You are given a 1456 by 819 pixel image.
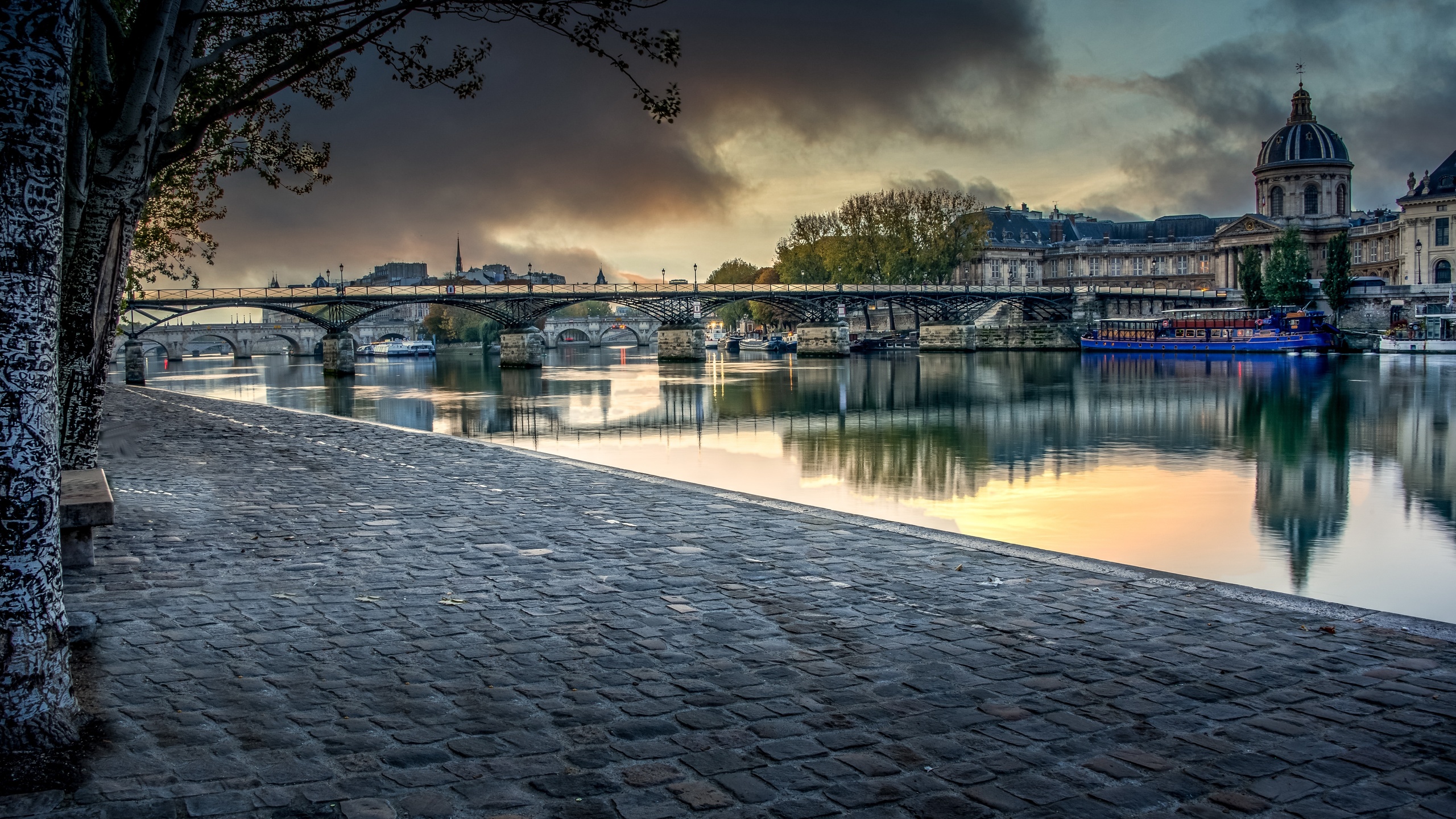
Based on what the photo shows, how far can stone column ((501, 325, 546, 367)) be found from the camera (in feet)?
224

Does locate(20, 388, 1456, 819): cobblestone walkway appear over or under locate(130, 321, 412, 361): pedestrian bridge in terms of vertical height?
under

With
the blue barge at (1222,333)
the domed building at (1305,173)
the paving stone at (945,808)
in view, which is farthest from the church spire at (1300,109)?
the paving stone at (945,808)

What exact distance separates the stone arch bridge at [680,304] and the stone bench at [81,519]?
53592 millimetres

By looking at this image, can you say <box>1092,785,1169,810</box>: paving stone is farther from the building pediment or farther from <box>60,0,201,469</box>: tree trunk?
the building pediment

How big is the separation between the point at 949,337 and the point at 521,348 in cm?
3598

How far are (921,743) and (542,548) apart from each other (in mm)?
4367

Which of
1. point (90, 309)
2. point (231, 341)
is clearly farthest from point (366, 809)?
point (231, 341)

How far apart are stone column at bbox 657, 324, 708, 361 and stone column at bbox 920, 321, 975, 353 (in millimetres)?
20464

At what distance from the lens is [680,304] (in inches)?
3068

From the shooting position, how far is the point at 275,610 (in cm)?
613

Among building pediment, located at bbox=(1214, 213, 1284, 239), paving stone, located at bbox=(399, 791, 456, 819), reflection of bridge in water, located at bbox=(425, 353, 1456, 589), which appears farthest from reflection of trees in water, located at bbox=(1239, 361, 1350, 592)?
building pediment, located at bbox=(1214, 213, 1284, 239)

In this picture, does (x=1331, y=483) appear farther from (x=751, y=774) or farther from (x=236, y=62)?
(x=236, y=62)

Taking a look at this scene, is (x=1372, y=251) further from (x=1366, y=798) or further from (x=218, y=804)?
(x=218, y=804)

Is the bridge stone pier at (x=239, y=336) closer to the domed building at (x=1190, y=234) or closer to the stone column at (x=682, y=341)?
the stone column at (x=682, y=341)
